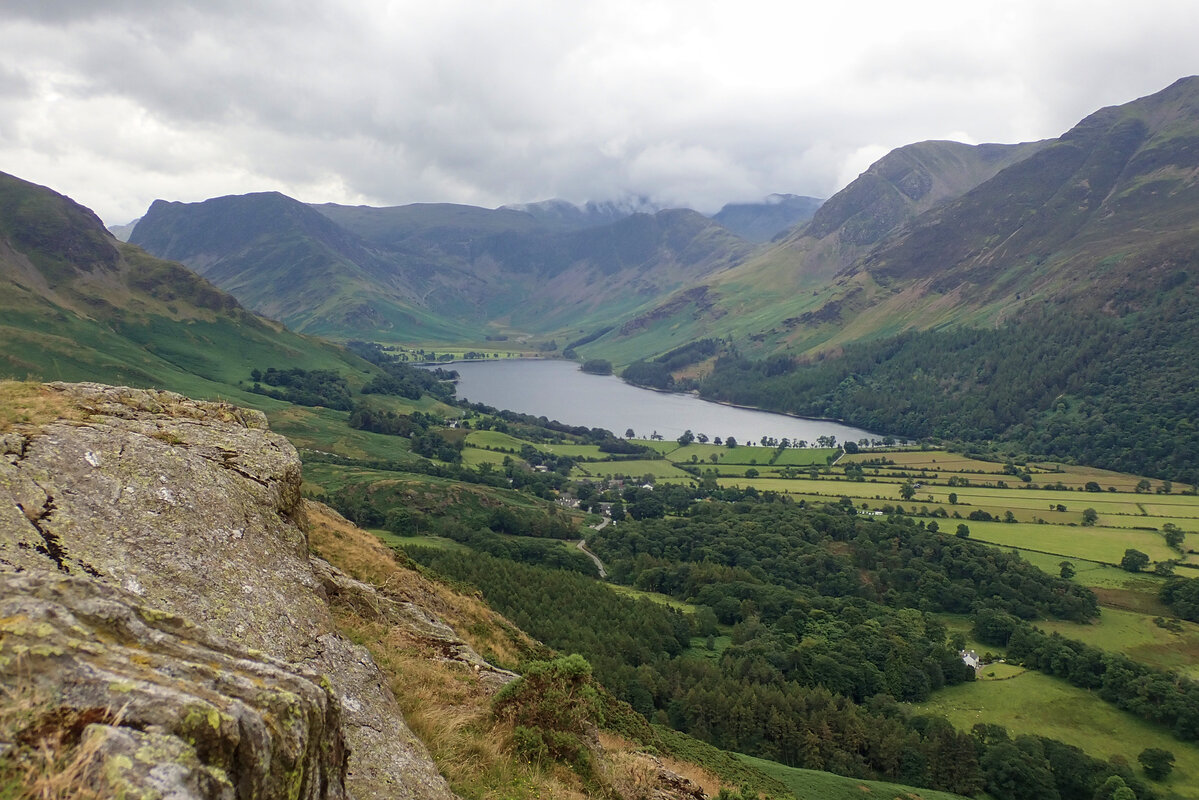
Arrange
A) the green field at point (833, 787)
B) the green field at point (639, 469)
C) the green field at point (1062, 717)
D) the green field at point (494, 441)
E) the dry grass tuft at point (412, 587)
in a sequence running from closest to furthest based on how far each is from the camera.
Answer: the dry grass tuft at point (412, 587) < the green field at point (833, 787) < the green field at point (1062, 717) < the green field at point (639, 469) < the green field at point (494, 441)

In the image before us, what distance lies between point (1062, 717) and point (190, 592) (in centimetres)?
7469

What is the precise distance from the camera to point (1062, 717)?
59.2 m

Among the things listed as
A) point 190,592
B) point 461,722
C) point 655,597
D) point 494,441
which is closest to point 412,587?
point 461,722

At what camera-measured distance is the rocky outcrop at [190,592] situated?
5512mm

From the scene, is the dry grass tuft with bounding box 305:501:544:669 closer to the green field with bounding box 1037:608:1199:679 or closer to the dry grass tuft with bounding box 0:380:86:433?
the dry grass tuft with bounding box 0:380:86:433

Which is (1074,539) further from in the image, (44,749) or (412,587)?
(44,749)

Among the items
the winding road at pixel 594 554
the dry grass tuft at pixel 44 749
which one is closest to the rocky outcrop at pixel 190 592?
the dry grass tuft at pixel 44 749

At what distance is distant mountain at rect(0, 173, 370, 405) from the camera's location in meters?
133

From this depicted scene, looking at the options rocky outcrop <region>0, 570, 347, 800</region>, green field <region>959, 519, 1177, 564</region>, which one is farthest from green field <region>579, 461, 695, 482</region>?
rocky outcrop <region>0, 570, 347, 800</region>

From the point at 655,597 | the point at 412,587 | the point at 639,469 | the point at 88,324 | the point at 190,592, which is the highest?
the point at 88,324

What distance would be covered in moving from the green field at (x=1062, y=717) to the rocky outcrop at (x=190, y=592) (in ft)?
209

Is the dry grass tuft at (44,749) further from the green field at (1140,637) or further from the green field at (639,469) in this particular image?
the green field at (639,469)

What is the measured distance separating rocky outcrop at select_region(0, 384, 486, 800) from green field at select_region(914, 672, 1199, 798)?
6384cm

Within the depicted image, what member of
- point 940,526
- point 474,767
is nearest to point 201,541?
point 474,767
